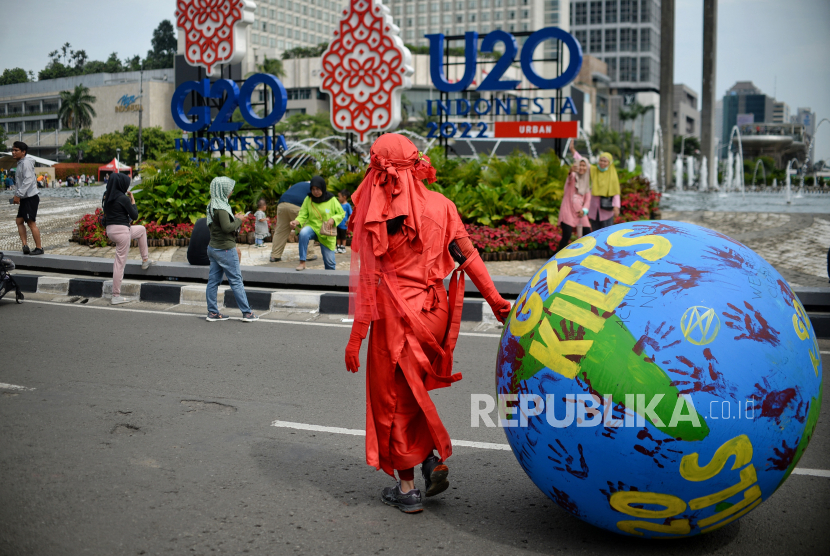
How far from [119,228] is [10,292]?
227cm

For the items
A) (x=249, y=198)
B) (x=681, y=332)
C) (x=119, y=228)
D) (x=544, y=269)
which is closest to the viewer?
(x=681, y=332)

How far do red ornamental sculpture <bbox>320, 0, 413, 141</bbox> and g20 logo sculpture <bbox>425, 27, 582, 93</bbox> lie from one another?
126cm

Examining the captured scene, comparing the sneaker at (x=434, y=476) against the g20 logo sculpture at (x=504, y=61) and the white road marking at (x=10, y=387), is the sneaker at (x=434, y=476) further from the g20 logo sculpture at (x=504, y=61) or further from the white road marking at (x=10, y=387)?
Result: the g20 logo sculpture at (x=504, y=61)

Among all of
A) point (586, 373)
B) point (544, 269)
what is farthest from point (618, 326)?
point (544, 269)

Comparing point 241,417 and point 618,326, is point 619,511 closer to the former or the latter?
point 618,326

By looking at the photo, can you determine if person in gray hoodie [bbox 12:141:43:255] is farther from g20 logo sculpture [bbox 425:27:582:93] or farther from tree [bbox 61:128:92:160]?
tree [bbox 61:128:92:160]

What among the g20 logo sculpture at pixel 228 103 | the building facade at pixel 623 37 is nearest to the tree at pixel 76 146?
the g20 logo sculpture at pixel 228 103

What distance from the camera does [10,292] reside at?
1076cm

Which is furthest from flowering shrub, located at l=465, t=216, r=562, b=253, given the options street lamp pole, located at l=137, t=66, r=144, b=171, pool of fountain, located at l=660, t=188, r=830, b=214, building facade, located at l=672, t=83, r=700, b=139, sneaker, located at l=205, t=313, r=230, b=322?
building facade, located at l=672, t=83, r=700, b=139

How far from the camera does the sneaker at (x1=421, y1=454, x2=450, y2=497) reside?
12.2 feet

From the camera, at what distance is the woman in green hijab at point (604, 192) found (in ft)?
37.0

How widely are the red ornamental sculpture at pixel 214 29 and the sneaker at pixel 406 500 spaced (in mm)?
20131

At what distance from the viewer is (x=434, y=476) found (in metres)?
3.70

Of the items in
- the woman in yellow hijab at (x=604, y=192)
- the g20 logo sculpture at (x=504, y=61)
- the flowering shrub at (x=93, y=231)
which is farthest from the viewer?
the g20 logo sculpture at (x=504, y=61)
